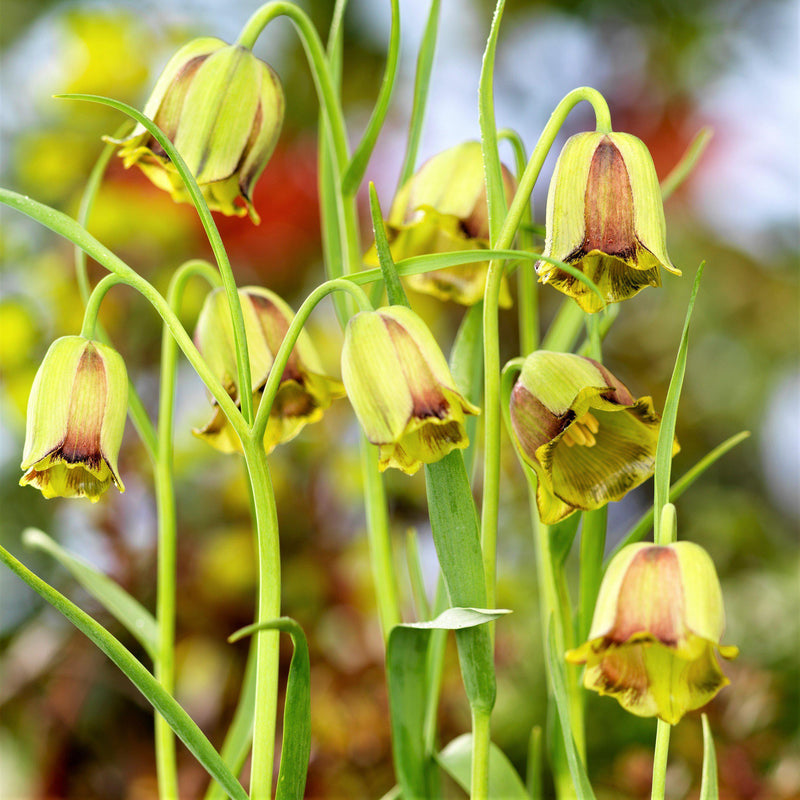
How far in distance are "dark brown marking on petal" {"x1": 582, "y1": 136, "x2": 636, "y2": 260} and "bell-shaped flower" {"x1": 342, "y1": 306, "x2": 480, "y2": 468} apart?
0.08 meters

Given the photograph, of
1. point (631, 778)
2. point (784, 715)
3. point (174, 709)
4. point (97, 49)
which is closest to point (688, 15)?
point (97, 49)

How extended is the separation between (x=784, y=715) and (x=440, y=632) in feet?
2.10

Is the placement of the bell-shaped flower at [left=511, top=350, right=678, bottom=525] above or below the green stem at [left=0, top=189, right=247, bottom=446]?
below

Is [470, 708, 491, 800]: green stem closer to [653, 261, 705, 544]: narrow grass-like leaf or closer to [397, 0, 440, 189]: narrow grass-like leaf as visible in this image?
[653, 261, 705, 544]: narrow grass-like leaf

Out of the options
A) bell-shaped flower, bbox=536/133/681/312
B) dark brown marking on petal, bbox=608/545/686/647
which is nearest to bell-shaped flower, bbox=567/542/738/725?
dark brown marking on petal, bbox=608/545/686/647

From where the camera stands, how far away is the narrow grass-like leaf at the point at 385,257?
0.35 m

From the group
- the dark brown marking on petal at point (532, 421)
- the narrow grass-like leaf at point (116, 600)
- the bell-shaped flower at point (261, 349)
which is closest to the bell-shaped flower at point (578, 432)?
the dark brown marking on petal at point (532, 421)

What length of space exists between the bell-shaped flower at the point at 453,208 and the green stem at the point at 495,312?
6 cm

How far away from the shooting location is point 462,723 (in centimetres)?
100

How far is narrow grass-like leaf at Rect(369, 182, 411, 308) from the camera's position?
346 mm

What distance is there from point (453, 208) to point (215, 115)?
0.12 metres

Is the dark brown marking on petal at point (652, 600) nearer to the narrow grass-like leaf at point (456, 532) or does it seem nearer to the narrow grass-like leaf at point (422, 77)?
the narrow grass-like leaf at point (456, 532)

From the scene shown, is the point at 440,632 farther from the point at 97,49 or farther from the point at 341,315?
the point at 97,49

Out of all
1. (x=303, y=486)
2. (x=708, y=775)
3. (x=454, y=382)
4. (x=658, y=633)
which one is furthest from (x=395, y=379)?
(x=303, y=486)
